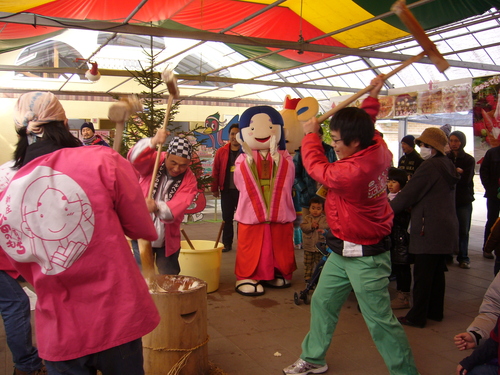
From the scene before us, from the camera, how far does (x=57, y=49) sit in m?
14.7

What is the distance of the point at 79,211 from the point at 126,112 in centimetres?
91

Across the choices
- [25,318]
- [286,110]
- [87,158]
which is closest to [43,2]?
[286,110]

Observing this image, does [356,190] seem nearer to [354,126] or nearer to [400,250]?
[354,126]

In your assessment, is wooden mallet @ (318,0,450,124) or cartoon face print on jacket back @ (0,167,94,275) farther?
wooden mallet @ (318,0,450,124)

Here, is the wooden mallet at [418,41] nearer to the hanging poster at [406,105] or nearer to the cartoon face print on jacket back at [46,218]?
the cartoon face print on jacket back at [46,218]

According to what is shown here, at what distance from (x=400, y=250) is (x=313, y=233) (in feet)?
3.42

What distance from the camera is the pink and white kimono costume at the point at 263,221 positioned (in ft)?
16.1

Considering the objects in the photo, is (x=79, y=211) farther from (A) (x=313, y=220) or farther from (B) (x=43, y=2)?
(B) (x=43, y=2)

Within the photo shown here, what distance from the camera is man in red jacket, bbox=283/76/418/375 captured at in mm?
2701

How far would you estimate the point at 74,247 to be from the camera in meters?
1.64

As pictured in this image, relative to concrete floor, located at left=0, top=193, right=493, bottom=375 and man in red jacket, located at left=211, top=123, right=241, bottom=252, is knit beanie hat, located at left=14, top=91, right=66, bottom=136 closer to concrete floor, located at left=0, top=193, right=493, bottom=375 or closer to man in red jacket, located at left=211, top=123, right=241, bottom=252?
concrete floor, located at left=0, top=193, right=493, bottom=375

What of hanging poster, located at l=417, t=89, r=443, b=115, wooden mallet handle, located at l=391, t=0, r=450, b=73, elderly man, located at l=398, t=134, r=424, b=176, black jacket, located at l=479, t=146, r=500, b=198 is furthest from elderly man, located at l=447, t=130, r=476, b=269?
hanging poster, located at l=417, t=89, r=443, b=115

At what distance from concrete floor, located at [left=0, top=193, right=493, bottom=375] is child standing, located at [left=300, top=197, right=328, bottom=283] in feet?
1.11

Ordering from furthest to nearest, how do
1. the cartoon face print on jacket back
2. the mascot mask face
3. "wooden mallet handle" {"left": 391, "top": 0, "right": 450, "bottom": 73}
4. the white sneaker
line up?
the mascot mask face < the white sneaker < "wooden mallet handle" {"left": 391, "top": 0, "right": 450, "bottom": 73} < the cartoon face print on jacket back
